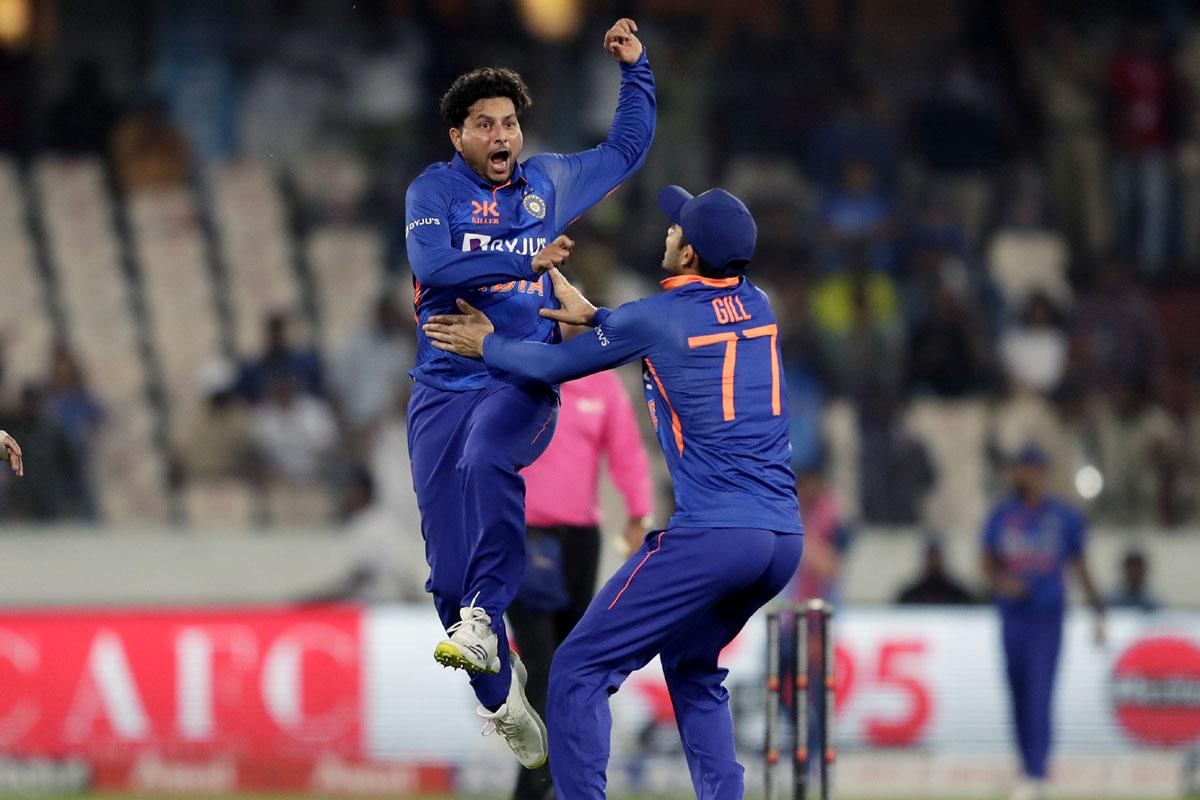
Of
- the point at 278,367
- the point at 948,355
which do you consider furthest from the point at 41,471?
the point at 948,355

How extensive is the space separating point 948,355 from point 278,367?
531 centimetres

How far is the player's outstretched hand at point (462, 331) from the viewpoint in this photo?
7383 millimetres

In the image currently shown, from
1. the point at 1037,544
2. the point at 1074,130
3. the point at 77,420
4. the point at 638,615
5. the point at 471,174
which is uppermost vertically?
the point at 1074,130

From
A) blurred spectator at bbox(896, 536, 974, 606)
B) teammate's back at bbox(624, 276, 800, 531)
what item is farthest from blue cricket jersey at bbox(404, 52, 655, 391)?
blurred spectator at bbox(896, 536, 974, 606)

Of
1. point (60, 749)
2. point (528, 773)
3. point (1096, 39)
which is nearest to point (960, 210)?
point (1096, 39)

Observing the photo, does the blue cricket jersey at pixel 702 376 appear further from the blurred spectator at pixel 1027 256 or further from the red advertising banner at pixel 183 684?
the blurred spectator at pixel 1027 256

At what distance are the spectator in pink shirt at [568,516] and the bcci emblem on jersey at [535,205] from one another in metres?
1.83

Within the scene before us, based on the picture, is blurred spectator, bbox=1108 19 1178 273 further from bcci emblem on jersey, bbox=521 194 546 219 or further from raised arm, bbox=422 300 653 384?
raised arm, bbox=422 300 653 384

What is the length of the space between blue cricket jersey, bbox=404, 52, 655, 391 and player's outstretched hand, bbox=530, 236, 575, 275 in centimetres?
19

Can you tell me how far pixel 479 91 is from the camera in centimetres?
753

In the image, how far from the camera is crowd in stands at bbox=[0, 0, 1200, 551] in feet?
50.5

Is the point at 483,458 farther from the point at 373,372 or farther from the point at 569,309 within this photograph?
the point at 373,372

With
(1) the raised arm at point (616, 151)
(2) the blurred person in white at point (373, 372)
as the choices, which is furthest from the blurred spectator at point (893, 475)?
(1) the raised arm at point (616, 151)

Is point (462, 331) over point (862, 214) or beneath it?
beneath
